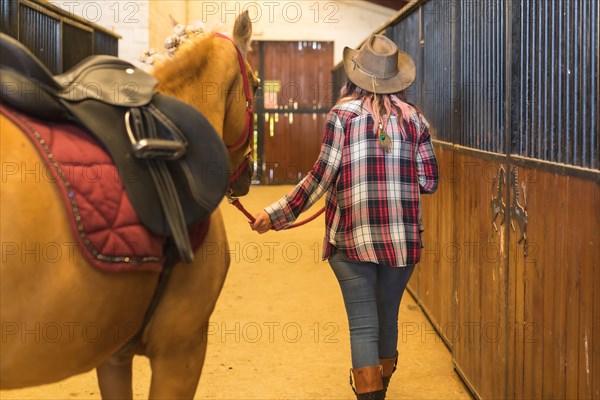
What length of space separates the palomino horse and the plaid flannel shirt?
51 centimetres

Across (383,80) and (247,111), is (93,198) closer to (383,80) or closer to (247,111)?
(247,111)

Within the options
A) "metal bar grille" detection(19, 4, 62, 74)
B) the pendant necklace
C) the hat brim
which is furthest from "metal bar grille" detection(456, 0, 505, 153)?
"metal bar grille" detection(19, 4, 62, 74)

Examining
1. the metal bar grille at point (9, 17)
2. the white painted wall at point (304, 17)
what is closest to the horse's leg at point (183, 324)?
the metal bar grille at point (9, 17)

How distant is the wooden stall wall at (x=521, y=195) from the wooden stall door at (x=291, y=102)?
10.9 metres

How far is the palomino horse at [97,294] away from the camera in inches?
63.8

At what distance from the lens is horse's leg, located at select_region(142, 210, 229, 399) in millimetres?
1979

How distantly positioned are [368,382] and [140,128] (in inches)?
55.3

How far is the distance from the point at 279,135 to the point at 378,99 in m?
12.6

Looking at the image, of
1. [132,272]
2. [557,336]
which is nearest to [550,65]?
[557,336]

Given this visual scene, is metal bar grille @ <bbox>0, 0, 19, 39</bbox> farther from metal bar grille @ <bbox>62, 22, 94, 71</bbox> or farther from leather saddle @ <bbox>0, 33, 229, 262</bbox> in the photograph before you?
leather saddle @ <bbox>0, 33, 229, 262</bbox>

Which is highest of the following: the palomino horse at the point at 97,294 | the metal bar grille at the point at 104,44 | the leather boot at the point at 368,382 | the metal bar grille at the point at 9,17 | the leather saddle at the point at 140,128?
the metal bar grille at the point at 104,44

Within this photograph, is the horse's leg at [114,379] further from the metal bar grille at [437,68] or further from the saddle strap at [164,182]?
the metal bar grille at [437,68]

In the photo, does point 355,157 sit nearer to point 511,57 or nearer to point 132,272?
point 511,57

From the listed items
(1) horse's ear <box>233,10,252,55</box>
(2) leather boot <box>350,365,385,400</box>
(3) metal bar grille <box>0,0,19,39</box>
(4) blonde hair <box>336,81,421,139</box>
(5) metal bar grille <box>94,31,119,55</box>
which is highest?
(5) metal bar grille <box>94,31,119,55</box>
